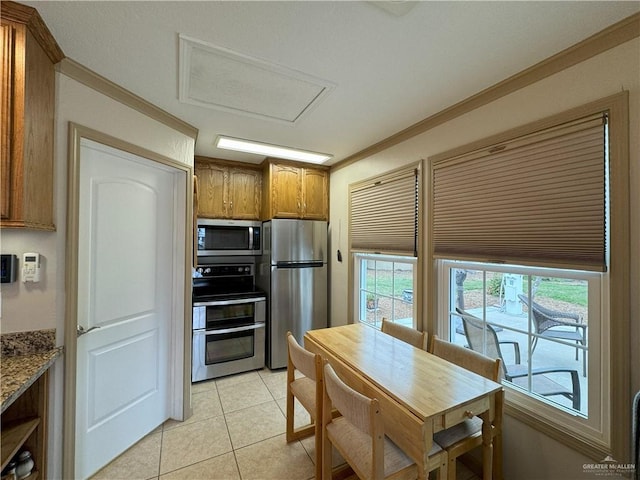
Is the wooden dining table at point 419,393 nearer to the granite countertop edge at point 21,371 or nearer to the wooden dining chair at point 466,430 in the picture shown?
the wooden dining chair at point 466,430

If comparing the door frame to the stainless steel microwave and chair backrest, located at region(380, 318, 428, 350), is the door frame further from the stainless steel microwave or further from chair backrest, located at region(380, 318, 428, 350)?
chair backrest, located at region(380, 318, 428, 350)

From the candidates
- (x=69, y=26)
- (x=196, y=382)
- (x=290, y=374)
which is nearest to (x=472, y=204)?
(x=290, y=374)

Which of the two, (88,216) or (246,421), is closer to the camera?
(88,216)

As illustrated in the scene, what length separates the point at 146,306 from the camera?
2.18 meters

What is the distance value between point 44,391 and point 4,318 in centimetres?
44

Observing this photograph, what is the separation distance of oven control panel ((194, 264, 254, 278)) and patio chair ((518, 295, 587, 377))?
9.37 ft

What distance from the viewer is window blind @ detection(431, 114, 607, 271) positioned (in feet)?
4.46

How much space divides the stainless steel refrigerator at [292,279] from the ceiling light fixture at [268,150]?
2.44 feet

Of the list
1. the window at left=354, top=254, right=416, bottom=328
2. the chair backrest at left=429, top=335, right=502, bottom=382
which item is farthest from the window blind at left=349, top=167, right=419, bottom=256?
the chair backrest at left=429, top=335, right=502, bottom=382

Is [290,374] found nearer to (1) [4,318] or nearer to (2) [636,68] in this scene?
(1) [4,318]

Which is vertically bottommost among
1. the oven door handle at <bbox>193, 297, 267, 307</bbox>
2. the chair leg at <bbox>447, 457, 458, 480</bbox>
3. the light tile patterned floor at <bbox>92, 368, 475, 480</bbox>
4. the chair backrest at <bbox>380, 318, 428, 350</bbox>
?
the light tile patterned floor at <bbox>92, 368, 475, 480</bbox>

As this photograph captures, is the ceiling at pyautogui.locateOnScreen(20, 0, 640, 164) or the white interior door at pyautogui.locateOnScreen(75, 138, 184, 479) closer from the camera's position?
the ceiling at pyautogui.locateOnScreen(20, 0, 640, 164)

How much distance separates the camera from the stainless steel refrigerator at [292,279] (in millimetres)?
3248

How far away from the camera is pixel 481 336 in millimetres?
1954
